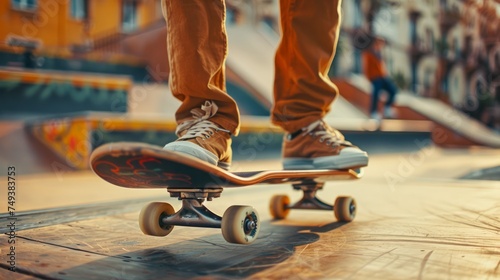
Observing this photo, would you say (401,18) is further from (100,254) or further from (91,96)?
(100,254)

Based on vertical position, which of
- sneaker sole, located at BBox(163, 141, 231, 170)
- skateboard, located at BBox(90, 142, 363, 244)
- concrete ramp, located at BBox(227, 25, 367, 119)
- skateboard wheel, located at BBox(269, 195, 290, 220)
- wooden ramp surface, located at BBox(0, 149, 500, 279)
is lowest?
wooden ramp surface, located at BBox(0, 149, 500, 279)

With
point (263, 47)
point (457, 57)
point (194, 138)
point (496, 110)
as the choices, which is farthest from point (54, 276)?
point (457, 57)

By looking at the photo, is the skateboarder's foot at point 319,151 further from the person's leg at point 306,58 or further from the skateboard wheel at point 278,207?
the skateboard wheel at point 278,207

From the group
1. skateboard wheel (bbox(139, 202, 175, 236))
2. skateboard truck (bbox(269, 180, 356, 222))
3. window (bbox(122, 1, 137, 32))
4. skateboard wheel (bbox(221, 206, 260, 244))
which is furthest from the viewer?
window (bbox(122, 1, 137, 32))

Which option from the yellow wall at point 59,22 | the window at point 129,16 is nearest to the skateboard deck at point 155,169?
the yellow wall at point 59,22

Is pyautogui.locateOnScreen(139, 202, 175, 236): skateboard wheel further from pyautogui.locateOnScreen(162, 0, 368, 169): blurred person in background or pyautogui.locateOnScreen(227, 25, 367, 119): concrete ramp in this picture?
pyautogui.locateOnScreen(227, 25, 367, 119): concrete ramp

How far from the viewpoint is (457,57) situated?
82.4 feet

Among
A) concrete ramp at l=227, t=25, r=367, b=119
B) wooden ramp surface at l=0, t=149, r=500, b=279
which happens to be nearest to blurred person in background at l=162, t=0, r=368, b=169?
wooden ramp surface at l=0, t=149, r=500, b=279

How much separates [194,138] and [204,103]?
4.8 inches

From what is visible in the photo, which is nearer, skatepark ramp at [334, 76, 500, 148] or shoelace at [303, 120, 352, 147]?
shoelace at [303, 120, 352, 147]

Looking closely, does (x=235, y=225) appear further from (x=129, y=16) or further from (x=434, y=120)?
(x=129, y=16)

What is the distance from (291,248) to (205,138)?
341 mm

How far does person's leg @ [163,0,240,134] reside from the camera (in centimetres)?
132

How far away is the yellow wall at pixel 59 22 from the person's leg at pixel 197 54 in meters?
9.74
